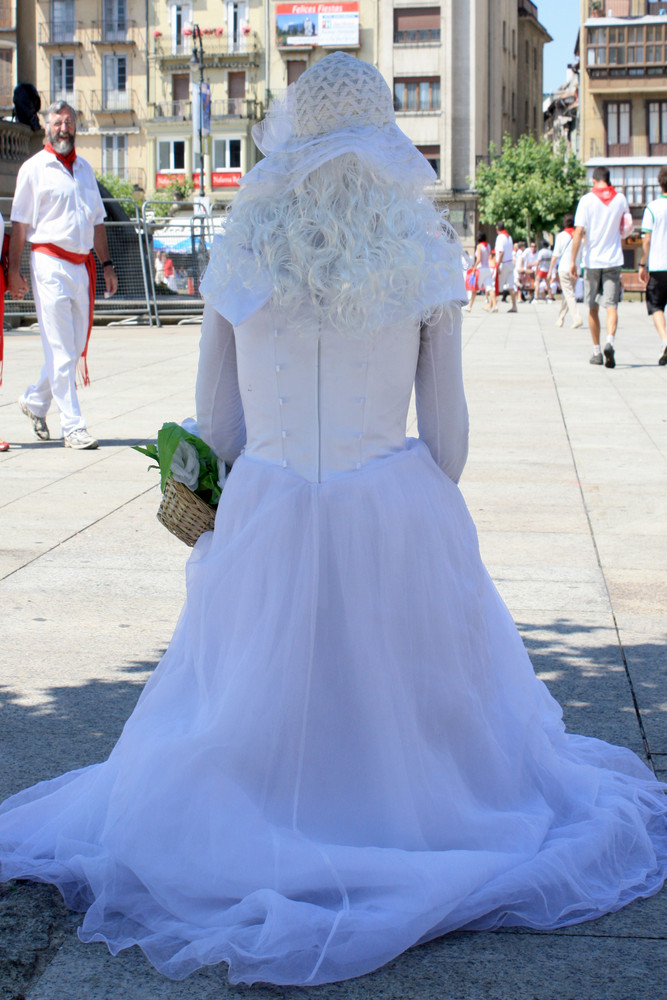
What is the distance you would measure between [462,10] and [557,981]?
214ft

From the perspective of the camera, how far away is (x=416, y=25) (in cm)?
6156

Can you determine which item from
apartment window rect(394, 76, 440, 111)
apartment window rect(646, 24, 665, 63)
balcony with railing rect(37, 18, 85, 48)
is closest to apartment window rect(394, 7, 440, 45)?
apartment window rect(394, 76, 440, 111)

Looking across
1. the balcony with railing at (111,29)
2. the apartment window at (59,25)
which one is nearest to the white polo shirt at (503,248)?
the balcony with railing at (111,29)

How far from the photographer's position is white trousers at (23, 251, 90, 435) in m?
8.11

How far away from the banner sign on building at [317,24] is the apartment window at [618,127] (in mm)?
14175

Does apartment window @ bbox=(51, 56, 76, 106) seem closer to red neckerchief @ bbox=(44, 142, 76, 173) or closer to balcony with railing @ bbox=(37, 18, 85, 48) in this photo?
balcony with railing @ bbox=(37, 18, 85, 48)

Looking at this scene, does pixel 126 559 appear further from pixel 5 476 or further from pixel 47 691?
pixel 5 476

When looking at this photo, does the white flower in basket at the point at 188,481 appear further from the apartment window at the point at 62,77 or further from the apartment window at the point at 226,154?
the apartment window at the point at 62,77

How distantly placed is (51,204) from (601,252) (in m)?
7.67

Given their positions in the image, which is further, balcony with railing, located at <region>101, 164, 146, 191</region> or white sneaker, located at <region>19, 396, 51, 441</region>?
balcony with railing, located at <region>101, 164, 146, 191</region>

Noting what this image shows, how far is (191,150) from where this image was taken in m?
64.6

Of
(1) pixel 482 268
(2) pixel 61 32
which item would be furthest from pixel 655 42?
(1) pixel 482 268

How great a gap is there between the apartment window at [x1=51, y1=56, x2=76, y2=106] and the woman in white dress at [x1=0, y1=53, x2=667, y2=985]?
226 ft

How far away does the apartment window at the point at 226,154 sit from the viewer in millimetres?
64188
